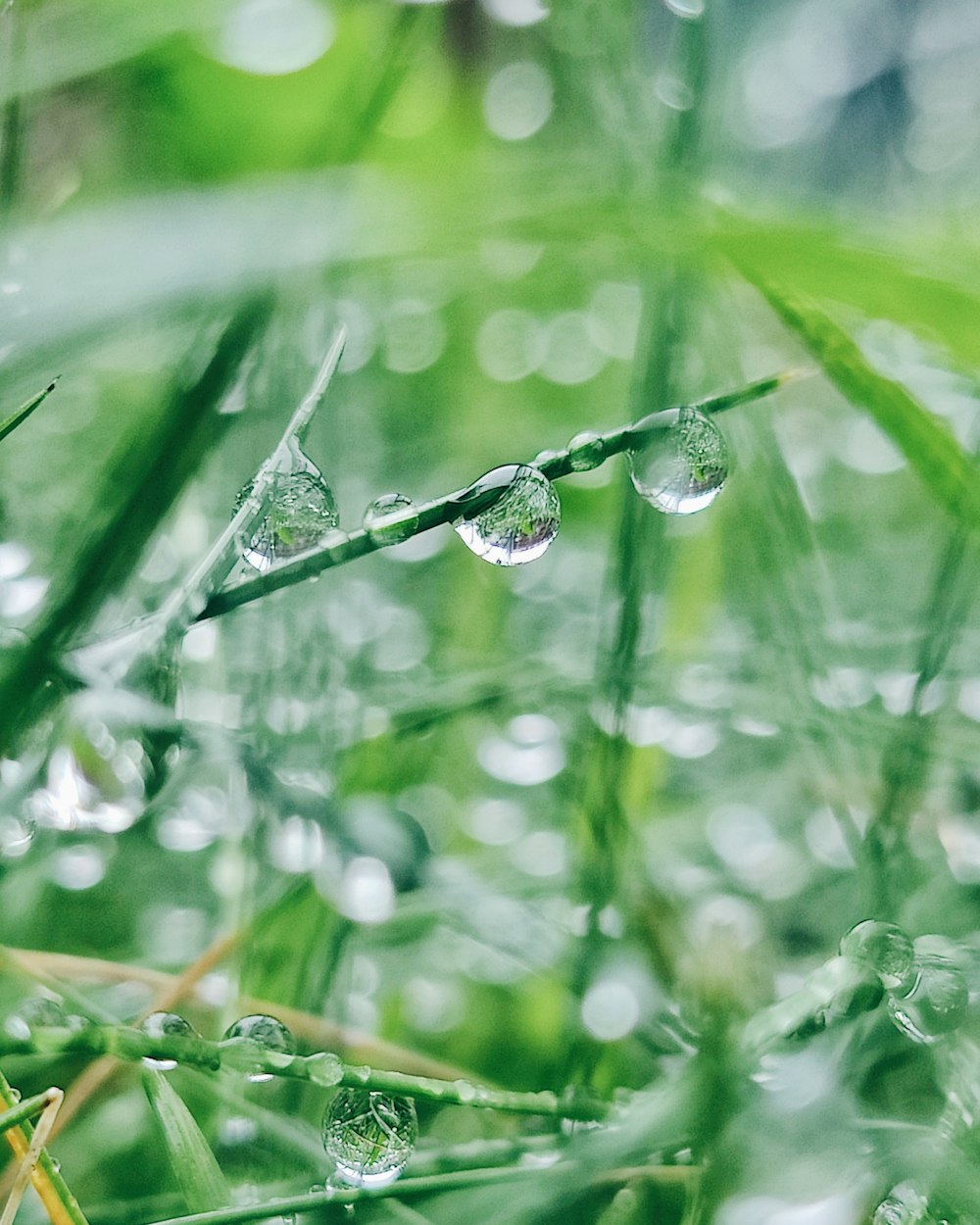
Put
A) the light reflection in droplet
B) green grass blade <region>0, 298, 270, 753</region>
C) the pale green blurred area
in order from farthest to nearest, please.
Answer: the light reflection in droplet
the pale green blurred area
green grass blade <region>0, 298, 270, 753</region>

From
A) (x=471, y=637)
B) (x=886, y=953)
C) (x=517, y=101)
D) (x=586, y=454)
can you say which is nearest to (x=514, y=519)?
(x=586, y=454)

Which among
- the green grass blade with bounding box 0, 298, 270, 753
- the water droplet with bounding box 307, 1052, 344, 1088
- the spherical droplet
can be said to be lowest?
the water droplet with bounding box 307, 1052, 344, 1088

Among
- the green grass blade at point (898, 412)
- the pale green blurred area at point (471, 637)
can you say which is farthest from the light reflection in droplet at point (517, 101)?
the green grass blade at point (898, 412)

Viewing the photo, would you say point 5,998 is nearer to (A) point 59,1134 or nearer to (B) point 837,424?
(A) point 59,1134

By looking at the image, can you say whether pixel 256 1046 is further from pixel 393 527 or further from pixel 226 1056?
pixel 393 527

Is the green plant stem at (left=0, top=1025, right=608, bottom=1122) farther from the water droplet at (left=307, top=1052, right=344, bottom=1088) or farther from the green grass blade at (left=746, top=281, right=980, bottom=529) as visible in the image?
the green grass blade at (left=746, top=281, right=980, bottom=529)

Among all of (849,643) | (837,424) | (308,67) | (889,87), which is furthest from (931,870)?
(889,87)

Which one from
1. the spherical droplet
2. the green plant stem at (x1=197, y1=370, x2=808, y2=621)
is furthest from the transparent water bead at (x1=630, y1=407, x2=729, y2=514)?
the spherical droplet
